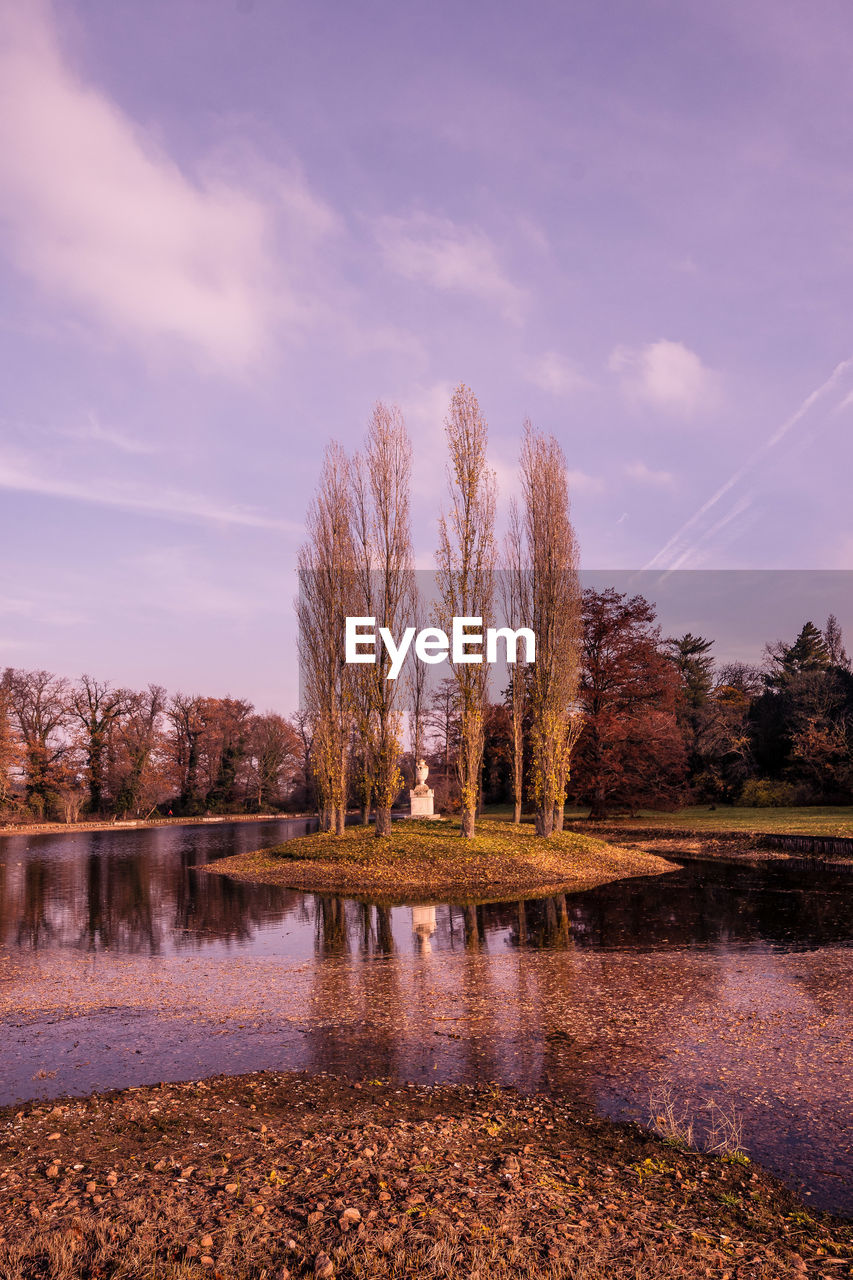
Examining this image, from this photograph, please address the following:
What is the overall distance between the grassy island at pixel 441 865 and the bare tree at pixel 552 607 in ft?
12.0

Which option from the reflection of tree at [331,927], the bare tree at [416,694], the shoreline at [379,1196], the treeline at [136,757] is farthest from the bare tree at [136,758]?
the shoreline at [379,1196]

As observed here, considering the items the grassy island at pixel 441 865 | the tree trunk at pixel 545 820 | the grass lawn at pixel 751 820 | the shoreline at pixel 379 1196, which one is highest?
the shoreline at pixel 379 1196

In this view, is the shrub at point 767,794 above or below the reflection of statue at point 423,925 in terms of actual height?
below

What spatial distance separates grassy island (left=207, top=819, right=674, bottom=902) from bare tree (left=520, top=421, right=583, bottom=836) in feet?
12.0

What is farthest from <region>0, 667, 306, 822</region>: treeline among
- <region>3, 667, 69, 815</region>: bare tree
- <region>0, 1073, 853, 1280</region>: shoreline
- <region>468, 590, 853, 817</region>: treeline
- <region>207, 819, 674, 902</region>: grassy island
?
<region>0, 1073, 853, 1280</region>: shoreline

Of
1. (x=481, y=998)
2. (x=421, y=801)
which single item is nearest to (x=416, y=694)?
(x=421, y=801)

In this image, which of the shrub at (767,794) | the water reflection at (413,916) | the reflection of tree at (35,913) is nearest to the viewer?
the water reflection at (413,916)

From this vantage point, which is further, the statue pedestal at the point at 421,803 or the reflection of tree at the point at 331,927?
the statue pedestal at the point at 421,803

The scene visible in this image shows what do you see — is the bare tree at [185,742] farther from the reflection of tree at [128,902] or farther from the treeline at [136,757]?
the reflection of tree at [128,902]

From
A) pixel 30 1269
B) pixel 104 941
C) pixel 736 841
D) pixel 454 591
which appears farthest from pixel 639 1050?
pixel 736 841

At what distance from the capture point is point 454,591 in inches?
976

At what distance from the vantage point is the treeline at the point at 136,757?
51844 mm

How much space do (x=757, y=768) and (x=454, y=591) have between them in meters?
33.9

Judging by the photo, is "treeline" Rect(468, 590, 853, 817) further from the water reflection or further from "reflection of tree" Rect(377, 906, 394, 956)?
"reflection of tree" Rect(377, 906, 394, 956)
